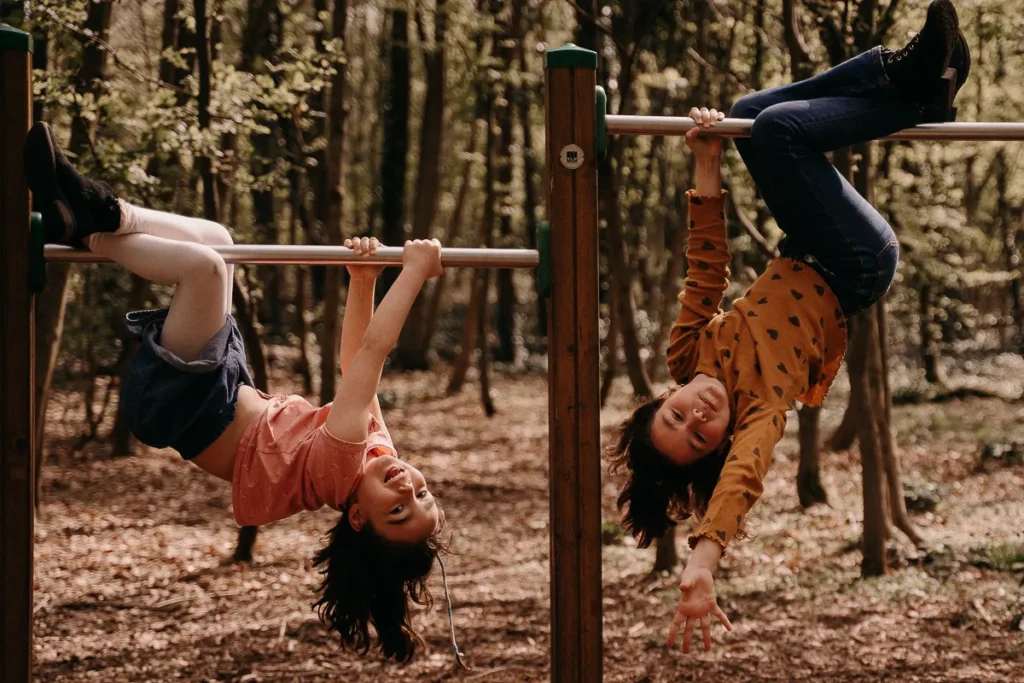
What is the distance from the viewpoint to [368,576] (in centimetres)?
313

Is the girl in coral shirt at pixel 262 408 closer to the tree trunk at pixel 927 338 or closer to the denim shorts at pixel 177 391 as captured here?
the denim shorts at pixel 177 391

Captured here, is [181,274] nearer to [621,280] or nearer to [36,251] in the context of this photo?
[36,251]

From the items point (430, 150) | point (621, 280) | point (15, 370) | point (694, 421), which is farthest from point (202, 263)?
point (430, 150)

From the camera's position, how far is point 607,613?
5.58m

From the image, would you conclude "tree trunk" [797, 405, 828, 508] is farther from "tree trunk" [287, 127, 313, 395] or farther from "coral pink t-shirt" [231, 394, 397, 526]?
"coral pink t-shirt" [231, 394, 397, 526]

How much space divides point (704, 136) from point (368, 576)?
5.62ft

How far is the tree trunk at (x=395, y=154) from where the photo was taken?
628 inches

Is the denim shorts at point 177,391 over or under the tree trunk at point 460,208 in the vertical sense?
under

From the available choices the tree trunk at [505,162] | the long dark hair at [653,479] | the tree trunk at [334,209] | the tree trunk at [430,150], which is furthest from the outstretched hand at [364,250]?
the tree trunk at [430,150]

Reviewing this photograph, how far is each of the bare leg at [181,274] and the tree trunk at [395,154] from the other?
1295 centimetres

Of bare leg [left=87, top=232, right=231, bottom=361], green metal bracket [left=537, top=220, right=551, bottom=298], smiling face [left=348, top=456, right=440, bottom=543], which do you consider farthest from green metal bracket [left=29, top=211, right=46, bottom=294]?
green metal bracket [left=537, top=220, right=551, bottom=298]

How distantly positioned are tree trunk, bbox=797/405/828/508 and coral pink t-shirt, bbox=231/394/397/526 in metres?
4.64

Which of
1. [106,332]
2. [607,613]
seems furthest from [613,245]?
[106,332]

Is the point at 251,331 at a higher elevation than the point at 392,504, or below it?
higher
